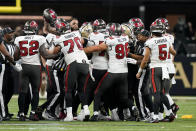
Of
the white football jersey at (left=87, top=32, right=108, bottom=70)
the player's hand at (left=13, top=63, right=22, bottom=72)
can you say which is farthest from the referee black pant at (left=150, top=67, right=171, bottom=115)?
the player's hand at (left=13, top=63, right=22, bottom=72)

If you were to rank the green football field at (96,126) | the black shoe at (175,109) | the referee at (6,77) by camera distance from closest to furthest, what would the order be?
1. the green football field at (96,126)
2. the referee at (6,77)
3. the black shoe at (175,109)

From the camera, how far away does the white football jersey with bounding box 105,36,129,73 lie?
Answer: 10727 millimetres

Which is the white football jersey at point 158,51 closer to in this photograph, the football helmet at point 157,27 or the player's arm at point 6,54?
the football helmet at point 157,27

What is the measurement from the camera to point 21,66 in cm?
1104

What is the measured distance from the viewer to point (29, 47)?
10.9 meters

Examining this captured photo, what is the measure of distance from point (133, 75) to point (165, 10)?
612 inches

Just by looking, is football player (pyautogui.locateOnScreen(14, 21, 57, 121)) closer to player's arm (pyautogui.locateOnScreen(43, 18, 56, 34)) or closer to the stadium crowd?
the stadium crowd

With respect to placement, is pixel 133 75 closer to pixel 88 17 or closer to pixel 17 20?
pixel 17 20

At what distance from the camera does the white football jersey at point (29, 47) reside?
1087 cm

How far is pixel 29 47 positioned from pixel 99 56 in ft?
4.39

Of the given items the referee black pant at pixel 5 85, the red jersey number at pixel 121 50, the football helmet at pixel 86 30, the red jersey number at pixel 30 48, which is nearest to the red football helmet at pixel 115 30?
the red jersey number at pixel 121 50

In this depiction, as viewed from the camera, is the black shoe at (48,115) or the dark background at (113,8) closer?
the black shoe at (48,115)

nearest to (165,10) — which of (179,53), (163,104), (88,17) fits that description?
(88,17)

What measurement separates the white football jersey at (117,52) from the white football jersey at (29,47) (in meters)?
1.28
